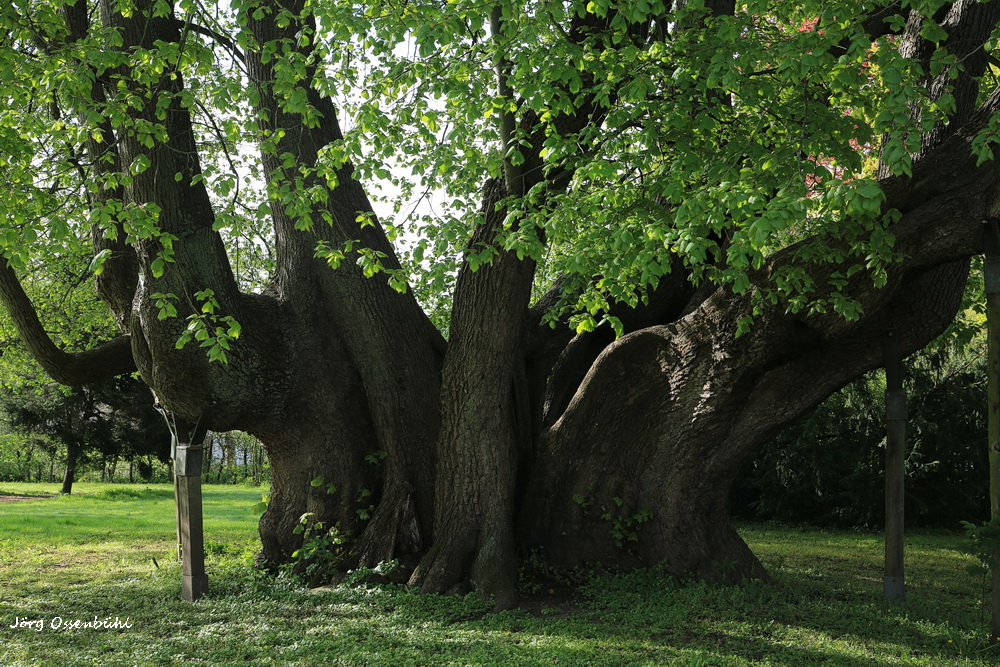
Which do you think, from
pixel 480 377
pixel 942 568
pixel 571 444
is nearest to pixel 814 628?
pixel 571 444

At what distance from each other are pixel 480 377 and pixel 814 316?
10.2ft

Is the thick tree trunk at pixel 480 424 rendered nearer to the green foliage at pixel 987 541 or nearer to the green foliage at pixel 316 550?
the green foliage at pixel 316 550

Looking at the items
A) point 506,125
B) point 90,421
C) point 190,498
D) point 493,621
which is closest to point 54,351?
point 190,498

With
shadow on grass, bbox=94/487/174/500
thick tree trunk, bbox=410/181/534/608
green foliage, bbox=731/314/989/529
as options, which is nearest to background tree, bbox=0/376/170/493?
shadow on grass, bbox=94/487/174/500

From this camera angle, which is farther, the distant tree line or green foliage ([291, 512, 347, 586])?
the distant tree line

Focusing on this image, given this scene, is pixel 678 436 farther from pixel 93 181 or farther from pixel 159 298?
pixel 93 181

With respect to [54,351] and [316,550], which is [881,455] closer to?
[316,550]

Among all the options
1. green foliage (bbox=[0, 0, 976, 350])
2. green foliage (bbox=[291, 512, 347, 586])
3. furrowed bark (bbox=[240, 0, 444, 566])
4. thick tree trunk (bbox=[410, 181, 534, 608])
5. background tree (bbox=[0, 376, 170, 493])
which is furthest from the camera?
background tree (bbox=[0, 376, 170, 493])

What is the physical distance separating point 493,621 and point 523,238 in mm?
3161

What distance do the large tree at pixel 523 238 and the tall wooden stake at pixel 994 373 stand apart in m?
0.23

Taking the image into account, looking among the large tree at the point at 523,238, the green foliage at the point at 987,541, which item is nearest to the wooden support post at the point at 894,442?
the large tree at the point at 523,238

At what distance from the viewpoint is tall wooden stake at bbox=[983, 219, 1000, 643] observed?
18.6ft

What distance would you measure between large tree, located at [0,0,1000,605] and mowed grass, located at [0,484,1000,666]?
61 cm

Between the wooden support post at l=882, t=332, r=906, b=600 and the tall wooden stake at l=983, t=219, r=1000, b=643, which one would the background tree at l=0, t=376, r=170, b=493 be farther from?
the tall wooden stake at l=983, t=219, r=1000, b=643
